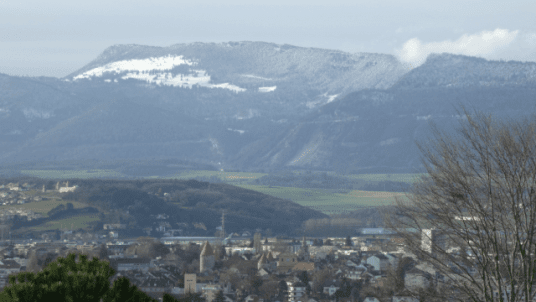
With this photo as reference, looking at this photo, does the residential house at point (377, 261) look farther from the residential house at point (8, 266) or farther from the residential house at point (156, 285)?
the residential house at point (8, 266)

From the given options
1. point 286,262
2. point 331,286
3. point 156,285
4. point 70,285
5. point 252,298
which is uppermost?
point 70,285

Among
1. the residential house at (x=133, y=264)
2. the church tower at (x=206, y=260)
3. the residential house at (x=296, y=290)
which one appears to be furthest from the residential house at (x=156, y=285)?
the church tower at (x=206, y=260)

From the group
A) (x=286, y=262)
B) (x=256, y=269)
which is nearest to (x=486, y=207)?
(x=256, y=269)

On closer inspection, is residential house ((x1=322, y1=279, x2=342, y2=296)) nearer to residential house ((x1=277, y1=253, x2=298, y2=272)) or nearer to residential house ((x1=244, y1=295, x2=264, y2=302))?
residential house ((x1=244, y1=295, x2=264, y2=302))

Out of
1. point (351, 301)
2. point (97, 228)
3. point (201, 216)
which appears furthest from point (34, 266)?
point (201, 216)

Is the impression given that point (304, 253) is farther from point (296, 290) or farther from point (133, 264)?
point (296, 290)

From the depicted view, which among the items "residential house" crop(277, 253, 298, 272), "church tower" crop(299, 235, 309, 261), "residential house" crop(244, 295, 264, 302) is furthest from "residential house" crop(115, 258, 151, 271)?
"residential house" crop(244, 295, 264, 302)

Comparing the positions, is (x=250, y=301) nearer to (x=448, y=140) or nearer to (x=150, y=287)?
(x=150, y=287)

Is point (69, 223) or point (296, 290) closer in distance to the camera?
point (296, 290)
